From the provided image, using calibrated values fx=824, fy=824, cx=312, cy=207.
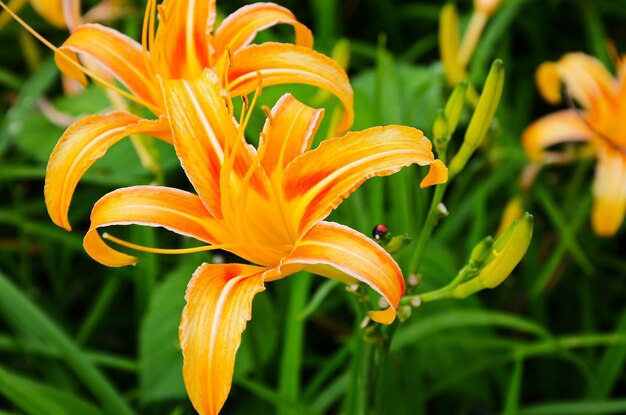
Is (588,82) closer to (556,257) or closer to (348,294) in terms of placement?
(556,257)

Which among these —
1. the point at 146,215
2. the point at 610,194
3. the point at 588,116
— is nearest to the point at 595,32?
the point at 588,116

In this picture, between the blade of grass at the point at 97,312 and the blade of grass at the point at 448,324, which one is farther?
the blade of grass at the point at 97,312

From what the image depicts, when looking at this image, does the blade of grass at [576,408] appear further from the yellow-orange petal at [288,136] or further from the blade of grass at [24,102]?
the blade of grass at [24,102]

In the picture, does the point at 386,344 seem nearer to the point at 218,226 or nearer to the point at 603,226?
the point at 218,226

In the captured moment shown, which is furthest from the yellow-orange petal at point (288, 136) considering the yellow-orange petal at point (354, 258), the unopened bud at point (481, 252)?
the unopened bud at point (481, 252)

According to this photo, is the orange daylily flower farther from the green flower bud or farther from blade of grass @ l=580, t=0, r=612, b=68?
blade of grass @ l=580, t=0, r=612, b=68
